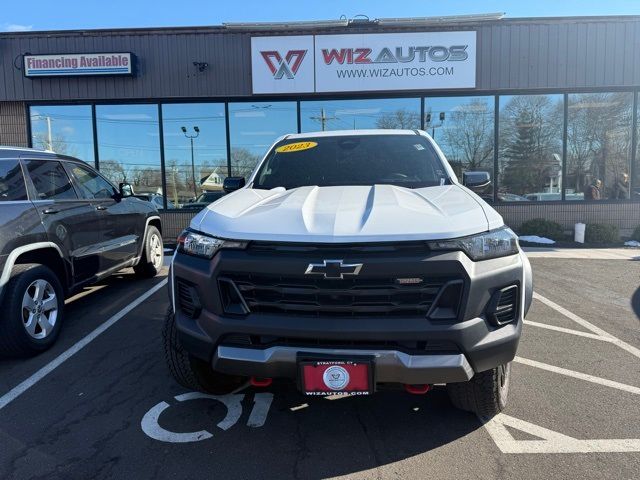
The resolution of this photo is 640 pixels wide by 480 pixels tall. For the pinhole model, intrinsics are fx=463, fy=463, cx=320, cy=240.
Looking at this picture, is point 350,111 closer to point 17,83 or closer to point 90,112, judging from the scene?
point 90,112

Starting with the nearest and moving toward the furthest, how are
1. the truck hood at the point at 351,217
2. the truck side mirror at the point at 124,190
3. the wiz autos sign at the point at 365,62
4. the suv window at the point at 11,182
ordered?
the truck hood at the point at 351,217 → the suv window at the point at 11,182 → the truck side mirror at the point at 124,190 → the wiz autos sign at the point at 365,62

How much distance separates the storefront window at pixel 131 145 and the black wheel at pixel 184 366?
9.30 meters

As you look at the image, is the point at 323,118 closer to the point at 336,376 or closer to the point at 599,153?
the point at 599,153

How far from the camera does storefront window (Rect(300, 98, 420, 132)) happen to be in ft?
36.4

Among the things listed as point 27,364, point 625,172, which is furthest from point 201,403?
point 625,172

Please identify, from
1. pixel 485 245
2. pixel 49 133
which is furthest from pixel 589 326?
pixel 49 133

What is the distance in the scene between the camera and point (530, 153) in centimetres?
1134

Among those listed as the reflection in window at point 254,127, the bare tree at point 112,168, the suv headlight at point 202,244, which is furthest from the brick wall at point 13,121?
the suv headlight at point 202,244

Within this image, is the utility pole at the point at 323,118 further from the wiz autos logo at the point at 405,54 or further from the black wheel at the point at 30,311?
the black wheel at the point at 30,311

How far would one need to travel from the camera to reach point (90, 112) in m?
11.3

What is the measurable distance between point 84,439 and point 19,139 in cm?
1117

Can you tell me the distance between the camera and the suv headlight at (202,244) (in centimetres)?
247

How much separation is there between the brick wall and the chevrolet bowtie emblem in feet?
39.1

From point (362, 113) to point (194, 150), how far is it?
13.9ft
